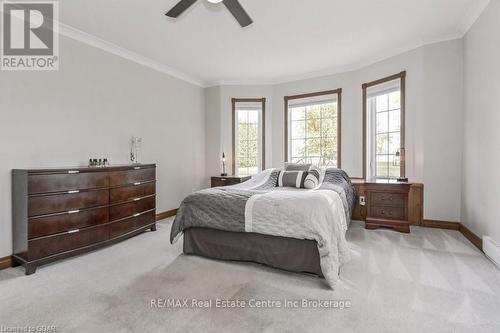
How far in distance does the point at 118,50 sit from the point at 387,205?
14.4ft

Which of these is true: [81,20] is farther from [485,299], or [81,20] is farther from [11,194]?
[485,299]

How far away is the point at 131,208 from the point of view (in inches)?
137

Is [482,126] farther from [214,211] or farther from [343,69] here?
[214,211]

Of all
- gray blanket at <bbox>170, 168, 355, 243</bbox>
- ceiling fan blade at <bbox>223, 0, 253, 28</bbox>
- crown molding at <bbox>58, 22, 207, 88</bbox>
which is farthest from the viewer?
crown molding at <bbox>58, 22, 207, 88</bbox>

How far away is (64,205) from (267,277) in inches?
85.6

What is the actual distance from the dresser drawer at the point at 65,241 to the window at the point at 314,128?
344 centimetres

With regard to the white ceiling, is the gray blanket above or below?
below

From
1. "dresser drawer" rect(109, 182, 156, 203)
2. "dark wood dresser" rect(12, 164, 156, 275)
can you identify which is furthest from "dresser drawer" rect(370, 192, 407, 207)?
"dark wood dresser" rect(12, 164, 156, 275)

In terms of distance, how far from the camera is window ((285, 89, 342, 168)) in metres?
4.88

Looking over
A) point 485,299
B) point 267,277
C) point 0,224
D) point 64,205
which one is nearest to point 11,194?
point 0,224

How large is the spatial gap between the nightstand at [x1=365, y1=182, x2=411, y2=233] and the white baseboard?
0.90 metres

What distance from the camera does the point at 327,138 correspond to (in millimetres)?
4957

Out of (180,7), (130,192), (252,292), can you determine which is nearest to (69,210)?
(130,192)

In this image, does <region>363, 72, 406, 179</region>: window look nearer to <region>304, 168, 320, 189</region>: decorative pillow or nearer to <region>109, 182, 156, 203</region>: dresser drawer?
<region>304, 168, 320, 189</region>: decorative pillow
